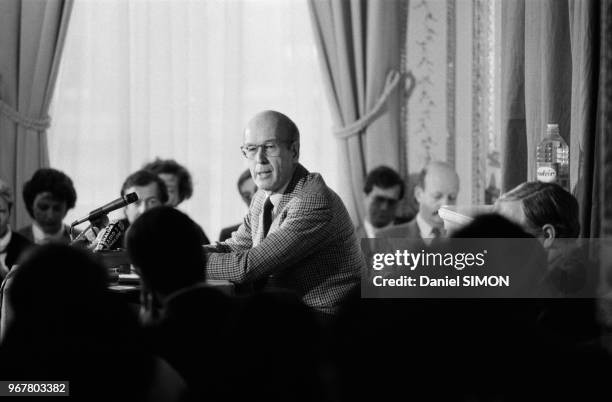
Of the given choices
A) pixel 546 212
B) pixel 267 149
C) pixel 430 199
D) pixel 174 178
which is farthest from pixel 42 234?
pixel 546 212

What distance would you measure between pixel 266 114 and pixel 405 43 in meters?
2.78

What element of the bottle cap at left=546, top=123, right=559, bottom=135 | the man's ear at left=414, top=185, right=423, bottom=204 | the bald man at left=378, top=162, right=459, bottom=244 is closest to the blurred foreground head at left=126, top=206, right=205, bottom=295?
the bottle cap at left=546, top=123, right=559, bottom=135

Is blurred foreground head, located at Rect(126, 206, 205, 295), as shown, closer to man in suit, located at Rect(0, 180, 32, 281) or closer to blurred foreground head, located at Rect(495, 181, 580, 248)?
blurred foreground head, located at Rect(495, 181, 580, 248)

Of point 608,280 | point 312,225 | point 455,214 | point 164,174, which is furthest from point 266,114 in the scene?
point 164,174

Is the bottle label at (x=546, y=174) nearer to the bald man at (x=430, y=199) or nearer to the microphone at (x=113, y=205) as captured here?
the microphone at (x=113, y=205)

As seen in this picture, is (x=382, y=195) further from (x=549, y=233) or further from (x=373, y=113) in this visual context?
(x=549, y=233)

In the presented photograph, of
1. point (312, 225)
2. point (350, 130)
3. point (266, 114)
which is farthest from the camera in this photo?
point (350, 130)

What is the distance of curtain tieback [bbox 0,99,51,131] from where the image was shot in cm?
622

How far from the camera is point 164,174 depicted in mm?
5941

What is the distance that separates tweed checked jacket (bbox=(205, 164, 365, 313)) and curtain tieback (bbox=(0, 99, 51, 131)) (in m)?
2.96

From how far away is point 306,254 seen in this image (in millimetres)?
3643

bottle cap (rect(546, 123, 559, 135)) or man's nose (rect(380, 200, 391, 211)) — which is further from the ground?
bottle cap (rect(546, 123, 559, 135))

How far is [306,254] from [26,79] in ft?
11.0

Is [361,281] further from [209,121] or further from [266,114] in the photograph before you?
→ [209,121]
